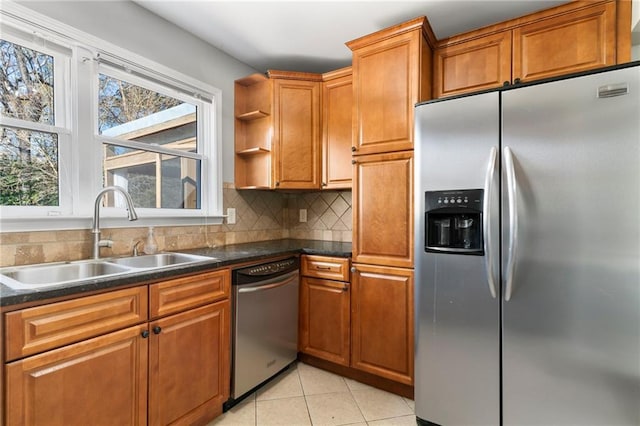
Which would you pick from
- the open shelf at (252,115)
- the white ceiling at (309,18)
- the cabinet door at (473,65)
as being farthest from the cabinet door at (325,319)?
the white ceiling at (309,18)

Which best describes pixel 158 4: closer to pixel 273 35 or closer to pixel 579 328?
pixel 273 35

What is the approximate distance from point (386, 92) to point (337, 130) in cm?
59

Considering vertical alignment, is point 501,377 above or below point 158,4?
below

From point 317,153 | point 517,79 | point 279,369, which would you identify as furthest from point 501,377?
point 317,153

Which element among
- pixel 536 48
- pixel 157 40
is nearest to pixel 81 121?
pixel 157 40

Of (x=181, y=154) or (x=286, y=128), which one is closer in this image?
(x=181, y=154)

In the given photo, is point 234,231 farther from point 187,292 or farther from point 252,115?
point 187,292

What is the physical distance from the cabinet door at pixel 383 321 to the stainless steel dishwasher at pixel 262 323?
0.47 meters

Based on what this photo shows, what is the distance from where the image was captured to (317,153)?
2605 mm

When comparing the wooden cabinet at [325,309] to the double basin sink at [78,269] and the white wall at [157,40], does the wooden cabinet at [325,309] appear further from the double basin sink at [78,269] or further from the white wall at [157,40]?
the white wall at [157,40]

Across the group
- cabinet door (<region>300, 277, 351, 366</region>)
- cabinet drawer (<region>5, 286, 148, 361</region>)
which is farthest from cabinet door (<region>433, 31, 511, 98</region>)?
cabinet drawer (<region>5, 286, 148, 361</region>)

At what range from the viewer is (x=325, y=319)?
89.2 inches

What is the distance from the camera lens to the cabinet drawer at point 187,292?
4.67 feet

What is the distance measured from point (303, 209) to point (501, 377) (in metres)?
2.12
